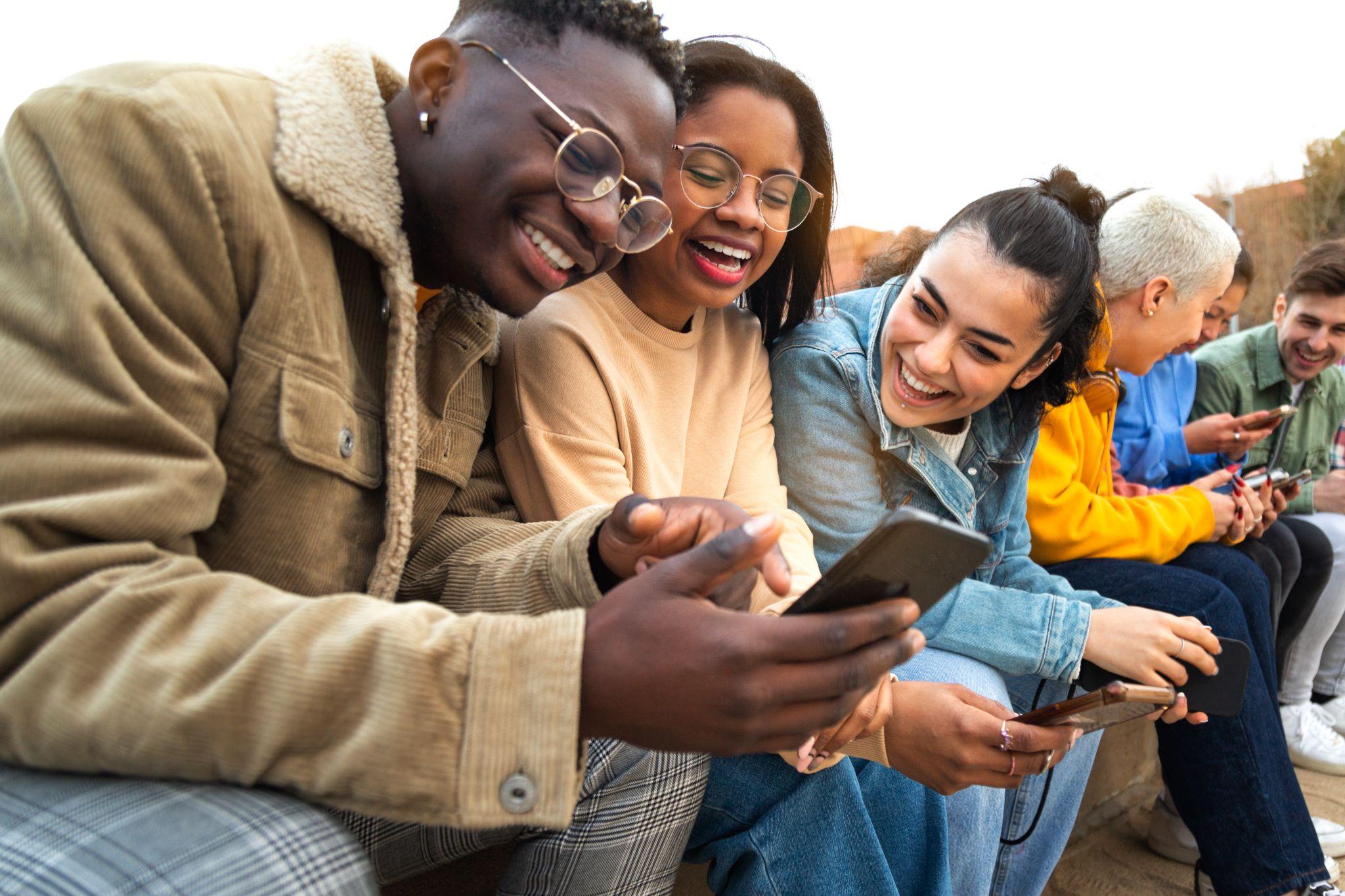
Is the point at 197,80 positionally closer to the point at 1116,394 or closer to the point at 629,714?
the point at 629,714

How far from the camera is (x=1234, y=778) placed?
2430 mm

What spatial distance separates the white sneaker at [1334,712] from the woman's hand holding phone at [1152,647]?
7.15 feet

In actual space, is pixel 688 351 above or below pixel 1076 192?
below

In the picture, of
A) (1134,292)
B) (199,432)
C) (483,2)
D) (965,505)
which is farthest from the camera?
(1134,292)

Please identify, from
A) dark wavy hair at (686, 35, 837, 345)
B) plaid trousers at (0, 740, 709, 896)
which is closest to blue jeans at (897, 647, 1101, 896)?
dark wavy hair at (686, 35, 837, 345)

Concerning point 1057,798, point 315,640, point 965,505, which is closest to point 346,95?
point 315,640

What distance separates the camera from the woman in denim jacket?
2.29 metres

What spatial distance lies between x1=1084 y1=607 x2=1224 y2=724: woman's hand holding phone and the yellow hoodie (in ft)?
1.64

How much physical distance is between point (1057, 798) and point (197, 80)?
7.75 ft

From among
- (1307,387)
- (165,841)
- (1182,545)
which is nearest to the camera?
(165,841)

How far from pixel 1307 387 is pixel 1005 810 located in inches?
133

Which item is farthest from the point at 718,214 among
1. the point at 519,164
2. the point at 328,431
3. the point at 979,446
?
the point at 328,431

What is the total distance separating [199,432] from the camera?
1.21 metres

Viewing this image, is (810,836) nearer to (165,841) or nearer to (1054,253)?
(165,841)
